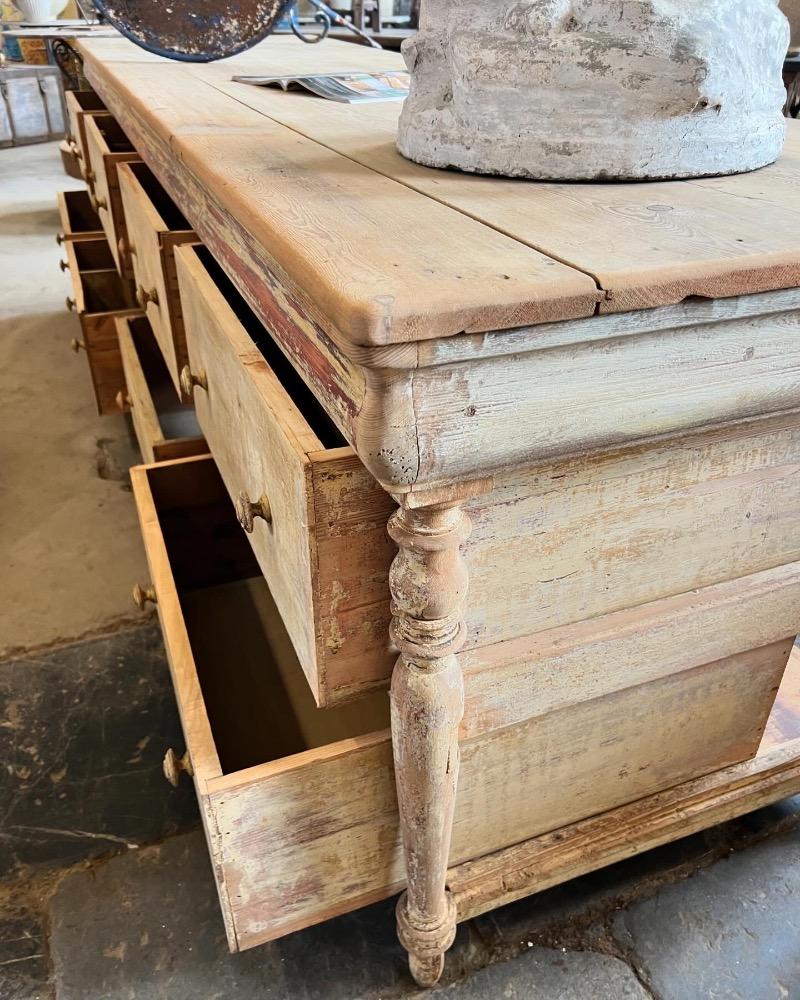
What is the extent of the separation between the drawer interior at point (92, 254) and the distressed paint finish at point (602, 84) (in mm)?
1629

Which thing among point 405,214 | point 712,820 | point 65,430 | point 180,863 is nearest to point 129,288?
point 65,430

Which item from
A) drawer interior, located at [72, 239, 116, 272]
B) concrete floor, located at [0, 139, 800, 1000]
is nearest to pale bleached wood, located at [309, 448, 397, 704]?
concrete floor, located at [0, 139, 800, 1000]

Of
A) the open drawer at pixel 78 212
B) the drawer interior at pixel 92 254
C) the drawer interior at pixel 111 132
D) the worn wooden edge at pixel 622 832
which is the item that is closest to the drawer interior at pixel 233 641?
the worn wooden edge at pixel 622 832

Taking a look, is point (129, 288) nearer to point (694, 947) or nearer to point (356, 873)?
point (356, 873)

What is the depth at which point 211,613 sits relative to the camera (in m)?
1.17

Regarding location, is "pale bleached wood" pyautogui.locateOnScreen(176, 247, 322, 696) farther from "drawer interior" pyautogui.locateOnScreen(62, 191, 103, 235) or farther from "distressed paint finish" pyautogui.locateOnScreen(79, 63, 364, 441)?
"drawer interior" pyautogui.locateOnScreen(62, 191, 103, 235)

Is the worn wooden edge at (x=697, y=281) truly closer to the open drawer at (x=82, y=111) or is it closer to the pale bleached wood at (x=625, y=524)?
the pale bleached wood at (x=625, y=524)

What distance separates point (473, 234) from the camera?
0.52 meters

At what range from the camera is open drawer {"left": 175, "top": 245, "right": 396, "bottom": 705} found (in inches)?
21.2

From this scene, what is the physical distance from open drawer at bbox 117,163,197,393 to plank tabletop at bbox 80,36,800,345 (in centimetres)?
17

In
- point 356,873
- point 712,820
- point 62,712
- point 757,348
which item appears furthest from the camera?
point 62,712

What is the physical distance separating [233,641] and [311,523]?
0.62 metres

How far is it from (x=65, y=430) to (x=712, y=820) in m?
1.58

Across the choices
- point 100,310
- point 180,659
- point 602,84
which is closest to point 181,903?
point 180,659
